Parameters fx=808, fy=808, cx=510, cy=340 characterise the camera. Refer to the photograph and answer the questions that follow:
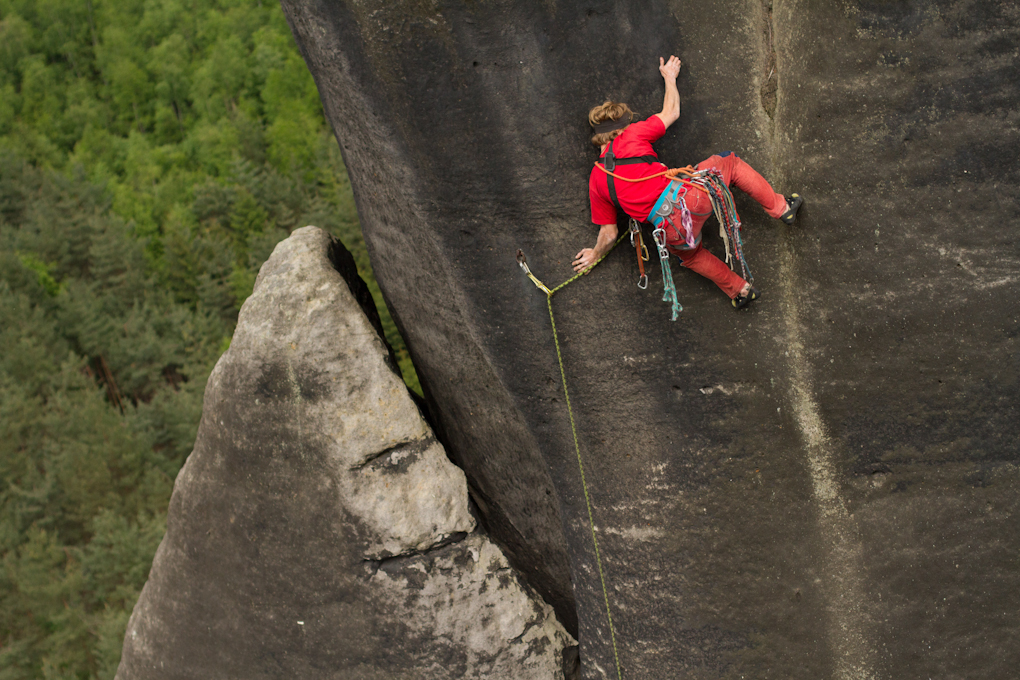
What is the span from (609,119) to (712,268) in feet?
3.06

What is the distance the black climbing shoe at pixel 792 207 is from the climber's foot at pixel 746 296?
0.38 metres

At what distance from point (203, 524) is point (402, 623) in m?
1.55

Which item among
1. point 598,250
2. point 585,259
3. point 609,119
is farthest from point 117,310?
point 609,119

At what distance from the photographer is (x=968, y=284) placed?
13.4 feet

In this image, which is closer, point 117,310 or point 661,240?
point 661,240

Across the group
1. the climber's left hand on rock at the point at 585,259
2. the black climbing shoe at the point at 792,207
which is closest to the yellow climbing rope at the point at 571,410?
the climber's left hand on rock at the point at 585,259

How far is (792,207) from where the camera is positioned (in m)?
4.11

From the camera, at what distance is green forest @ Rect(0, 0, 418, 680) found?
64.6 feet

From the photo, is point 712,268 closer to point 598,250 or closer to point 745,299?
point 745,299

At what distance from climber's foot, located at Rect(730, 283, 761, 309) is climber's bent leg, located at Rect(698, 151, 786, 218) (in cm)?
42

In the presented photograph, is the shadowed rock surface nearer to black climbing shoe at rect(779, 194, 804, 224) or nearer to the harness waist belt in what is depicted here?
black climbing shoe at rect(779, 194, 804, 224)

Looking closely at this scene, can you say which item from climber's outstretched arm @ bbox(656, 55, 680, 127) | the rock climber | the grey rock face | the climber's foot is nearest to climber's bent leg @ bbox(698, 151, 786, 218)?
the rock climber

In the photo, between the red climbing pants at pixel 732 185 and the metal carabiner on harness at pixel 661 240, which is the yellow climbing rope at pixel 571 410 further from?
the red climbing pants at pixel 732 185

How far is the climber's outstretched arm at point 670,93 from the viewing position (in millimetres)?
4082
